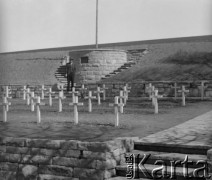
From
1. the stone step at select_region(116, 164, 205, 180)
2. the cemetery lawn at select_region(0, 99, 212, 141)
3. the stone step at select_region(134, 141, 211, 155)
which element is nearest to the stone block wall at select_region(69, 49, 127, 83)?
the cemetery lawn at select_region(0, 99, 212, 141)

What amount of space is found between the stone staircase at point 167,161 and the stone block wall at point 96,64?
17.1 meters

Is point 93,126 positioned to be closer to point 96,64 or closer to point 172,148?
point 172,148

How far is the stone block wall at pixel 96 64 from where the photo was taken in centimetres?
2367

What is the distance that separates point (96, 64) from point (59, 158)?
1735 centimetres

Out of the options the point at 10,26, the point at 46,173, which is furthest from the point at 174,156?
the point at 10,26

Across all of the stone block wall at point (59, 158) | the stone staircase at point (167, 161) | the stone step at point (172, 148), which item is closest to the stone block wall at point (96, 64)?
the stone block wall at point (59, 158)

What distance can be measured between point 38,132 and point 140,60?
17.9 metres

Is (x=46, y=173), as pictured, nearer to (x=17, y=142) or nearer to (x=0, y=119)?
(x=17, y=142)

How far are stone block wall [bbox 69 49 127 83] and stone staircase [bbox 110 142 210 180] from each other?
17.1 meters

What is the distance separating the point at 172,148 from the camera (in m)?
6.41

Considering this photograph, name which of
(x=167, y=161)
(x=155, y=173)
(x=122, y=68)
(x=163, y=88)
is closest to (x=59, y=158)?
(x=155, y=173)

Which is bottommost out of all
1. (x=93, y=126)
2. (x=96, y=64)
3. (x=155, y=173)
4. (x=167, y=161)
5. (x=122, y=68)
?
(x=155, y=173)

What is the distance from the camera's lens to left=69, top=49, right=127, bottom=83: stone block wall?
23.7 metres

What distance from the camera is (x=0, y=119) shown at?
10594 mm
